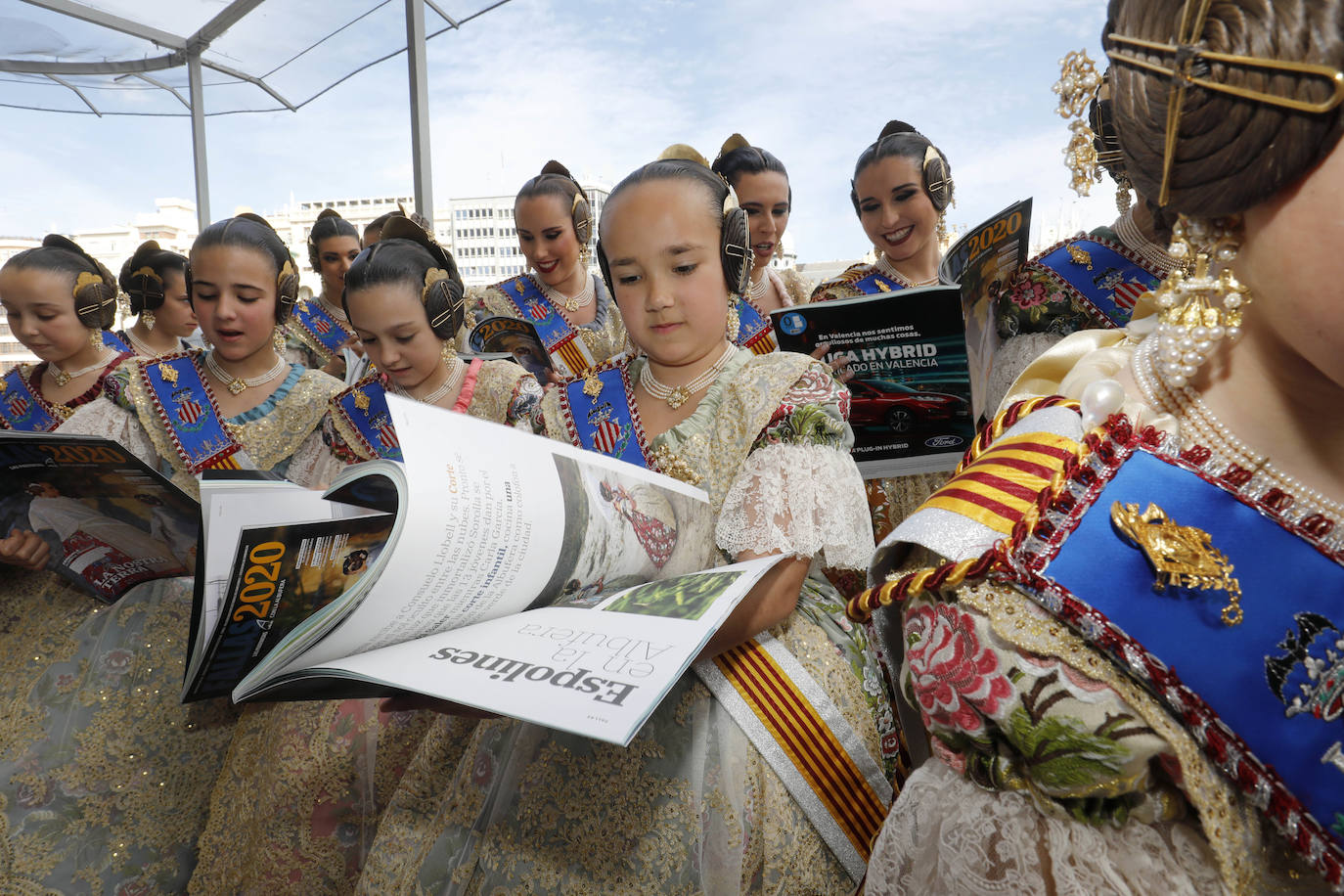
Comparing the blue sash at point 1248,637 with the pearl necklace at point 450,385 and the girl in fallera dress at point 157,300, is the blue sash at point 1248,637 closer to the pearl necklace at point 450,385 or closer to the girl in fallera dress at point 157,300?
the pearl necklace at point 450,385

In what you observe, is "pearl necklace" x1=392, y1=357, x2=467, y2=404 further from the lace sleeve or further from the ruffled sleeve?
the ruffled sleeve

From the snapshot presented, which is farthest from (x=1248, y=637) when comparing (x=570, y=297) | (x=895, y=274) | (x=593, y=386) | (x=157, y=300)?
(x=570, y=297)

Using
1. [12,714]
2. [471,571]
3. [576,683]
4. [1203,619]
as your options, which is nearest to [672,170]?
[471,571]

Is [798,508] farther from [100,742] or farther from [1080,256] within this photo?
[100,742]

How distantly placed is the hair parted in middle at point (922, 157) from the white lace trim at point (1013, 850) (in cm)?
227

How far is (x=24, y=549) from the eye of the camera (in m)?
1.58

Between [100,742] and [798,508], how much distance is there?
1.44 m

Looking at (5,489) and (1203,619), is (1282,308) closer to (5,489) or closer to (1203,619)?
(1203,619)

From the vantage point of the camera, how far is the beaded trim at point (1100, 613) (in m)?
0.55

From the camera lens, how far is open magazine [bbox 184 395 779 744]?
0.71 m

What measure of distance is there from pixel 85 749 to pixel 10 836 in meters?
0.17

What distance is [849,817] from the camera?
41.4 inches

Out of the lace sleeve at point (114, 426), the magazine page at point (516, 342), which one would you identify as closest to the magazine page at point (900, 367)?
the magazine page at point (516, 342)

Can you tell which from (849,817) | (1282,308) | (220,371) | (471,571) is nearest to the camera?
(1282,308)
